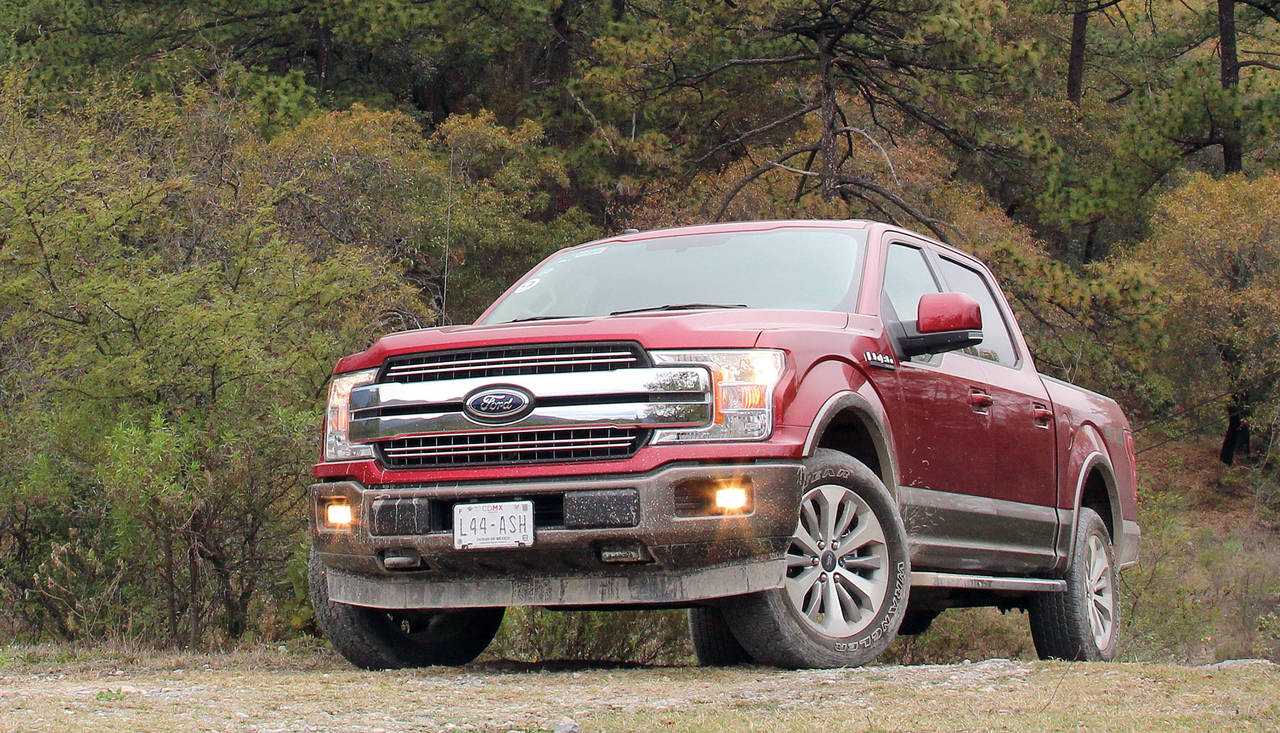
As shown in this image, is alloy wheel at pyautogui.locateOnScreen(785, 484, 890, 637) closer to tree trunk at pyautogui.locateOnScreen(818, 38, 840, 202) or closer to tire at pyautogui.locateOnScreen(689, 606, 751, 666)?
tire at pyautogui.locateOnScreen(689, 606, 751, 666)

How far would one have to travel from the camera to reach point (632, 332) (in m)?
5.61

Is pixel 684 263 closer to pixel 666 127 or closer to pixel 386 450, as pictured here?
pixel 386 450

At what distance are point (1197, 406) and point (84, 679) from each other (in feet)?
111

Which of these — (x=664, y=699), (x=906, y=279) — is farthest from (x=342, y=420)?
(x=906, y=279)

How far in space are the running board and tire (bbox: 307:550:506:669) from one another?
6.33 ft

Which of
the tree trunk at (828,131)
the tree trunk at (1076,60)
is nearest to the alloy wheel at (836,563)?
the tree trunk at (828,131)

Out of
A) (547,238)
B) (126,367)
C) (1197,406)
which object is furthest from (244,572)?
(1197,406)

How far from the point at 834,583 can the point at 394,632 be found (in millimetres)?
1919

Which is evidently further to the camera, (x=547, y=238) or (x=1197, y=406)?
(x=1197, y=406)

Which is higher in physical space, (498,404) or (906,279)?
(906,279)

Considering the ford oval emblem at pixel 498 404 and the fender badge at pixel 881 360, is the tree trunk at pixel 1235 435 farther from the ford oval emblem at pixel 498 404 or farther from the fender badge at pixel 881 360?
the ford oval emblem at pixel 498 404

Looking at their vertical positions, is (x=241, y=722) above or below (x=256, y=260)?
below

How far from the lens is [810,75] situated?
95.8 feet

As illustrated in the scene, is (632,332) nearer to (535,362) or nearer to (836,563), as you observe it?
(535,362)
